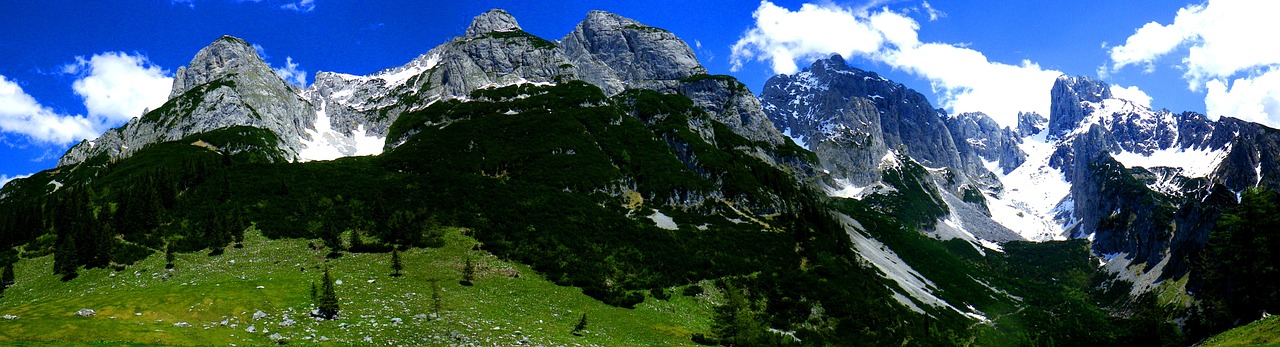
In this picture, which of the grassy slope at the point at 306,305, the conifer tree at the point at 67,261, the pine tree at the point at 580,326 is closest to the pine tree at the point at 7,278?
the grassy slope at the point at 306,305

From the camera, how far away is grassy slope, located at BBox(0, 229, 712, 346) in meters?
37.8

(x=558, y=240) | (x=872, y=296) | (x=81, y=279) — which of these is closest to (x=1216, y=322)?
(x=872, y=296)

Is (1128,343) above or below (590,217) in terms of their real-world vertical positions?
below

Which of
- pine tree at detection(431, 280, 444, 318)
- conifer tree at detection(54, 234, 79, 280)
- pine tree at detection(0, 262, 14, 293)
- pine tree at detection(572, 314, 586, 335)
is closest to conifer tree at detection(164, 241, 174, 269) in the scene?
conifer tree at detection(54, 234, 79, 280)

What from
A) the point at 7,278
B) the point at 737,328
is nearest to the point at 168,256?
the point at 7,278

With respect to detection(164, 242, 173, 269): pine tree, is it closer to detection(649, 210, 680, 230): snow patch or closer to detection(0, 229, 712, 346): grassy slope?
detection(0, 229, 712, 346): grassy slope

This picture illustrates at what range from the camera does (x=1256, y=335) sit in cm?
3588

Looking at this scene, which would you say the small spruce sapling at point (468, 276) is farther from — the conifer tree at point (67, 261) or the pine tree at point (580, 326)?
the conifer tree at point (67, 261)

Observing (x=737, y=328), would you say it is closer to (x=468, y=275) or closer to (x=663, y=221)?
(x=468, y=275)

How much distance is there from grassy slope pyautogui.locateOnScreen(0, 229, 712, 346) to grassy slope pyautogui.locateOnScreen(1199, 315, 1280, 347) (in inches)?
1396

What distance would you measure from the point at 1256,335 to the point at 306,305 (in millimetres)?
59380

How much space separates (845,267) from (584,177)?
165ft

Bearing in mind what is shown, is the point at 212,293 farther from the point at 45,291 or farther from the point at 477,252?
the point at 477,252

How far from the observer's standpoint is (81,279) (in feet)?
179
